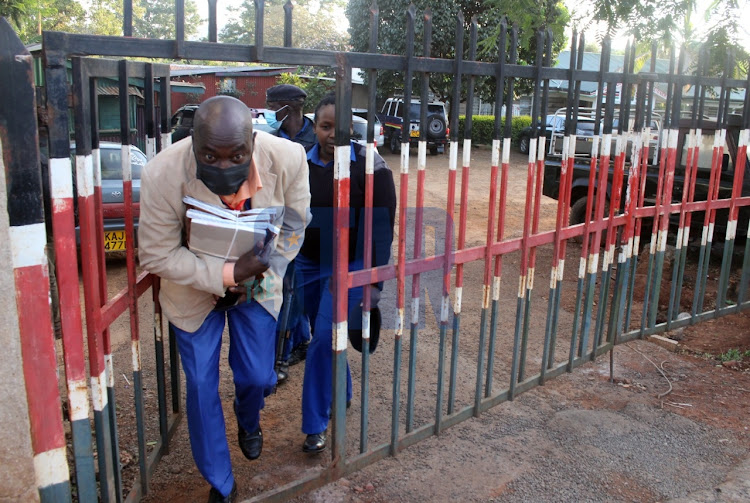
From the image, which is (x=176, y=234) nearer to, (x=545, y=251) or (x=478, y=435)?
(x=478, y=435)

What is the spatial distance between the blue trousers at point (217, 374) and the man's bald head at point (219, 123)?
762mm

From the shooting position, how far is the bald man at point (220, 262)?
8.32ft

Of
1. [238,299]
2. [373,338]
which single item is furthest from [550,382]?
[238,299]

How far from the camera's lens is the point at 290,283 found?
3.69 meters

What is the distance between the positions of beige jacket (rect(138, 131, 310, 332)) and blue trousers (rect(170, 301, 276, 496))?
7 centimetres

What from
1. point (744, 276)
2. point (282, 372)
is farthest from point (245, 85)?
point (282, 372)

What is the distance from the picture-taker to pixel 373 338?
3.35 m

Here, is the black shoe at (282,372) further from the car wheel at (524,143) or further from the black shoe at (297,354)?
the car wheel at (524,143)

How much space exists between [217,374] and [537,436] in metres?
1.81

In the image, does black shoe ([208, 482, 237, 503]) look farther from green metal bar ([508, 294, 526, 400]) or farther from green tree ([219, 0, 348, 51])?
green tree ([219, 0, 348, 51])

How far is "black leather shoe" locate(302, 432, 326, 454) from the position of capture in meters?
3.39

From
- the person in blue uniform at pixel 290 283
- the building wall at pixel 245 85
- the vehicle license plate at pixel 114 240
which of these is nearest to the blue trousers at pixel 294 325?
the person in blue uniform at pixel 290 283

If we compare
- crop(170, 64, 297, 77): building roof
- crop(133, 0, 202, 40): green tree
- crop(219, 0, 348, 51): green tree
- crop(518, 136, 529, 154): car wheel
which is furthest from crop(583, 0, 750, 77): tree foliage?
crop(133, 0, 202, 40): green tree

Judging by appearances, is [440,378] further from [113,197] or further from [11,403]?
[113,197]
